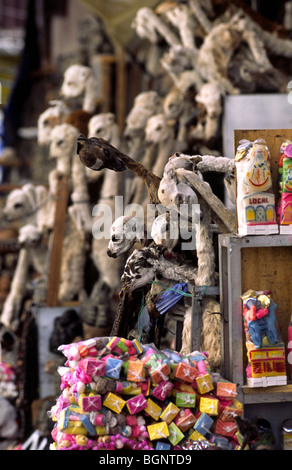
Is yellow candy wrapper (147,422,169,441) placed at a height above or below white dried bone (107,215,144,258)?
below

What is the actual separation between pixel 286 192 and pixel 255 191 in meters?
0.12

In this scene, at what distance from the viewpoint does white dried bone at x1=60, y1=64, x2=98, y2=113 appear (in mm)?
5180

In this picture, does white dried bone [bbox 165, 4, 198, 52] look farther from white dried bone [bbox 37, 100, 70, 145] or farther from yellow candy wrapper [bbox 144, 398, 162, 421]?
yellow candy wrapper [bbox 144, 398, 162, 421]

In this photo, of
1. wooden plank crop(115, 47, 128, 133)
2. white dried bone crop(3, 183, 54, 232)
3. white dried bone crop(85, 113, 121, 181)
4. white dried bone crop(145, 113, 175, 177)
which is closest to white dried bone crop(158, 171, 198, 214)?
white dried bone crop(145, 113, 175, 177)

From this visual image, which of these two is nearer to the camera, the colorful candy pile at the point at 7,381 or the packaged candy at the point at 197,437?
the packaged candy at the point at 197,437

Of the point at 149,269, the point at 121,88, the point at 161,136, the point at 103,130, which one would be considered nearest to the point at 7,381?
the point at 103,130

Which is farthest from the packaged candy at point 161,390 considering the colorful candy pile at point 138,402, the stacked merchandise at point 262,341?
the stacked merchandise at point 262,341

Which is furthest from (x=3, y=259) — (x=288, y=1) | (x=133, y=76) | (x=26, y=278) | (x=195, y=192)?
(x=195, y=192)

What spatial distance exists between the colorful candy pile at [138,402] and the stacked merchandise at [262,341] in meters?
0.12

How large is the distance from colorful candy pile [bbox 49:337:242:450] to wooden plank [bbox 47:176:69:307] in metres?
2.24

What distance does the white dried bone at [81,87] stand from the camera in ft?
17.0

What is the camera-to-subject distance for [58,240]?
4.73 m

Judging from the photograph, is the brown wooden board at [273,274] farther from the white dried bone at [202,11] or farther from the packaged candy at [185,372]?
the white dried bone at [202,11]
